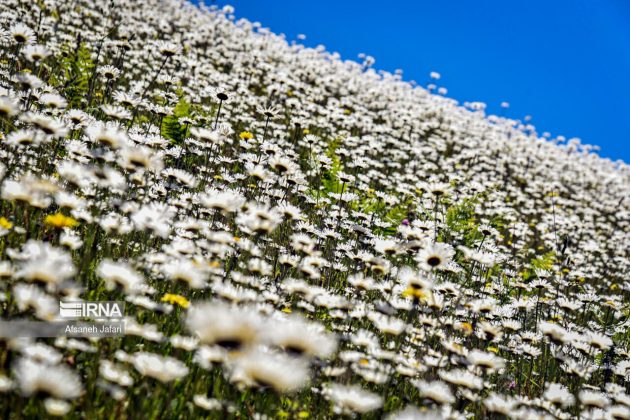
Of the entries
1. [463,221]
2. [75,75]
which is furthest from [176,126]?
[463,221]

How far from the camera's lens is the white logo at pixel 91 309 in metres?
2.60

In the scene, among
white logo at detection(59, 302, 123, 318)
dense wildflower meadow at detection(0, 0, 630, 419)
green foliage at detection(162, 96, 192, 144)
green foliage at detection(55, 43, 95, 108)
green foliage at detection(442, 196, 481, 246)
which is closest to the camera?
dense wildflower meadow at detection(0, 0, 630, 419)

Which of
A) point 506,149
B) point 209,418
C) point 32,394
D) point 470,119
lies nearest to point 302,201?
point 209,418

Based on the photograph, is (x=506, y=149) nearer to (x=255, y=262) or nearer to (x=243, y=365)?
(x=255, y=262)

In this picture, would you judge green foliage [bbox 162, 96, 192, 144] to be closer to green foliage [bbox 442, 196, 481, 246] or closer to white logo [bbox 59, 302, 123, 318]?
green foliage [bbox 442, 196, 481, 246]

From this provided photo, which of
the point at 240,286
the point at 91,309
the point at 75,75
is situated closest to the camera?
the point at 91,309

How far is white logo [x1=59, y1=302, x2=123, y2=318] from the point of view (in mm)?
2601

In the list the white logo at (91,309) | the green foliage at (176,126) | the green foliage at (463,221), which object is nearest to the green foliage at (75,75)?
the green foliage at (176,126)

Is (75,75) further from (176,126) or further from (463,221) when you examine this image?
(463,221)

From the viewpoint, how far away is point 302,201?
7816 mm

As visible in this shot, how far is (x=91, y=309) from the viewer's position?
2736mm

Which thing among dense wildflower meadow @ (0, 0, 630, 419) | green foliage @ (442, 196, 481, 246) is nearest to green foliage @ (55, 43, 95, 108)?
dense wildflower meadow @ (0, 0, 630, 419)

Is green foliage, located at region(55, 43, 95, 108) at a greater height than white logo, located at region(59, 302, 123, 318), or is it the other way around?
green foliage, located at region(55, 43, 95, 108)

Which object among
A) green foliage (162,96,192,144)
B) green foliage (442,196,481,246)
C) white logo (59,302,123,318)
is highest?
green foliage (162,96,192,144)
